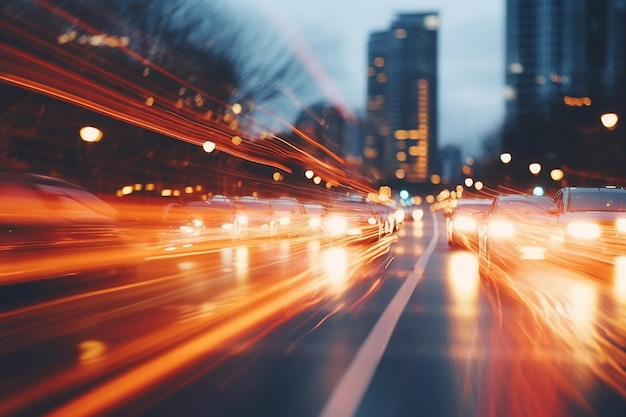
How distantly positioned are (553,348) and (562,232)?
36.0 feet

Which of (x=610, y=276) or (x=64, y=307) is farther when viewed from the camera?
(x=610, y=276)

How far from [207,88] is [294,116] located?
14.0 m

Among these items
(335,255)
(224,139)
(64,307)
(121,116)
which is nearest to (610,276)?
(335,255)

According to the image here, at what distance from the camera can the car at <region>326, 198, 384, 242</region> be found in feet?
102

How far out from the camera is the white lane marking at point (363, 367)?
639 cm

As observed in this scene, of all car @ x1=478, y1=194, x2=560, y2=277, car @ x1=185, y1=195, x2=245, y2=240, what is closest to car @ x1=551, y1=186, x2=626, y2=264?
car @ x1=478, y1=194, x2=560, y2=277

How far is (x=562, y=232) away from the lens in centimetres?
1945

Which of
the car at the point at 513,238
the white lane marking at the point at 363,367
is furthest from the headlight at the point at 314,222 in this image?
the white lane marking at the point at 363,367

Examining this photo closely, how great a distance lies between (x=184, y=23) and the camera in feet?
133

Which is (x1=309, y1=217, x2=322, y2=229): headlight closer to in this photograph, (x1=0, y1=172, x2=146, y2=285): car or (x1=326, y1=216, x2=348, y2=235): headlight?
(x1=326, y1=216, x2=348, y2=235): headlight

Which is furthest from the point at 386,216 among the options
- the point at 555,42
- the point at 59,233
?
the point at 555,42

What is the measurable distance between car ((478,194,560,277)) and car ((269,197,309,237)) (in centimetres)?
1436

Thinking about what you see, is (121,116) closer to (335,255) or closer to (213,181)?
(335,255)

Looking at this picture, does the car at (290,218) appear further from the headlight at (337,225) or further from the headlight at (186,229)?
the headlight at (186,229)
